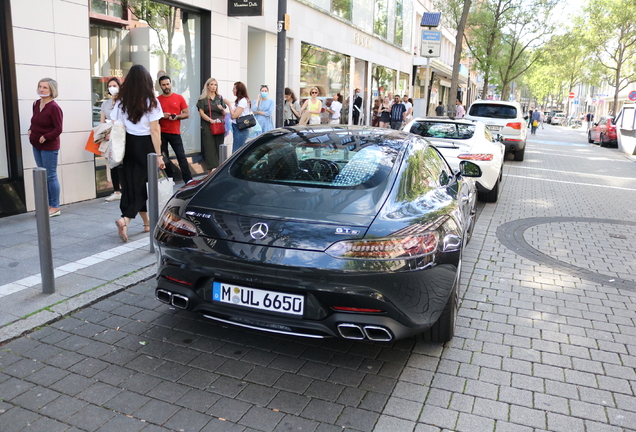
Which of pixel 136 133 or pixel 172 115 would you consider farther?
pixel 172 115

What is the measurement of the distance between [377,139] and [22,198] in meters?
5.24

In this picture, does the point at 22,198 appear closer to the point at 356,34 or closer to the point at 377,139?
the point at 377,139

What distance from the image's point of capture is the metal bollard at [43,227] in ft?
13.9

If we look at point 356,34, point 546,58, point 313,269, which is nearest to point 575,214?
point 313,269

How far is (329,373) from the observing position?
3.45 metres

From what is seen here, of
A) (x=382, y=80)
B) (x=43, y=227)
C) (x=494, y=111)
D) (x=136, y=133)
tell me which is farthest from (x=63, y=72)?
(x=382, y=80)

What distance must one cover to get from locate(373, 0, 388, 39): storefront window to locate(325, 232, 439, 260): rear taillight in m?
21.8

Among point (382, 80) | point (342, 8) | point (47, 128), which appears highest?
point (342, 8)

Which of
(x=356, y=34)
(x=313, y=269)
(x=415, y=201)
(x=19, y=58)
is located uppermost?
(x=356, y=34)

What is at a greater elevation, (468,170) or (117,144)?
(117,144)

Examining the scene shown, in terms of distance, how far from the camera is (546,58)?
40562 mm

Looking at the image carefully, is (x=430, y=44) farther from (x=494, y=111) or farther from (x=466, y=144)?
(x=466, y=144)

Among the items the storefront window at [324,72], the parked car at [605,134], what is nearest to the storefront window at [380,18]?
the storefront window at [324,72]

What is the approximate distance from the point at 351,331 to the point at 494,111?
50.6 feet
